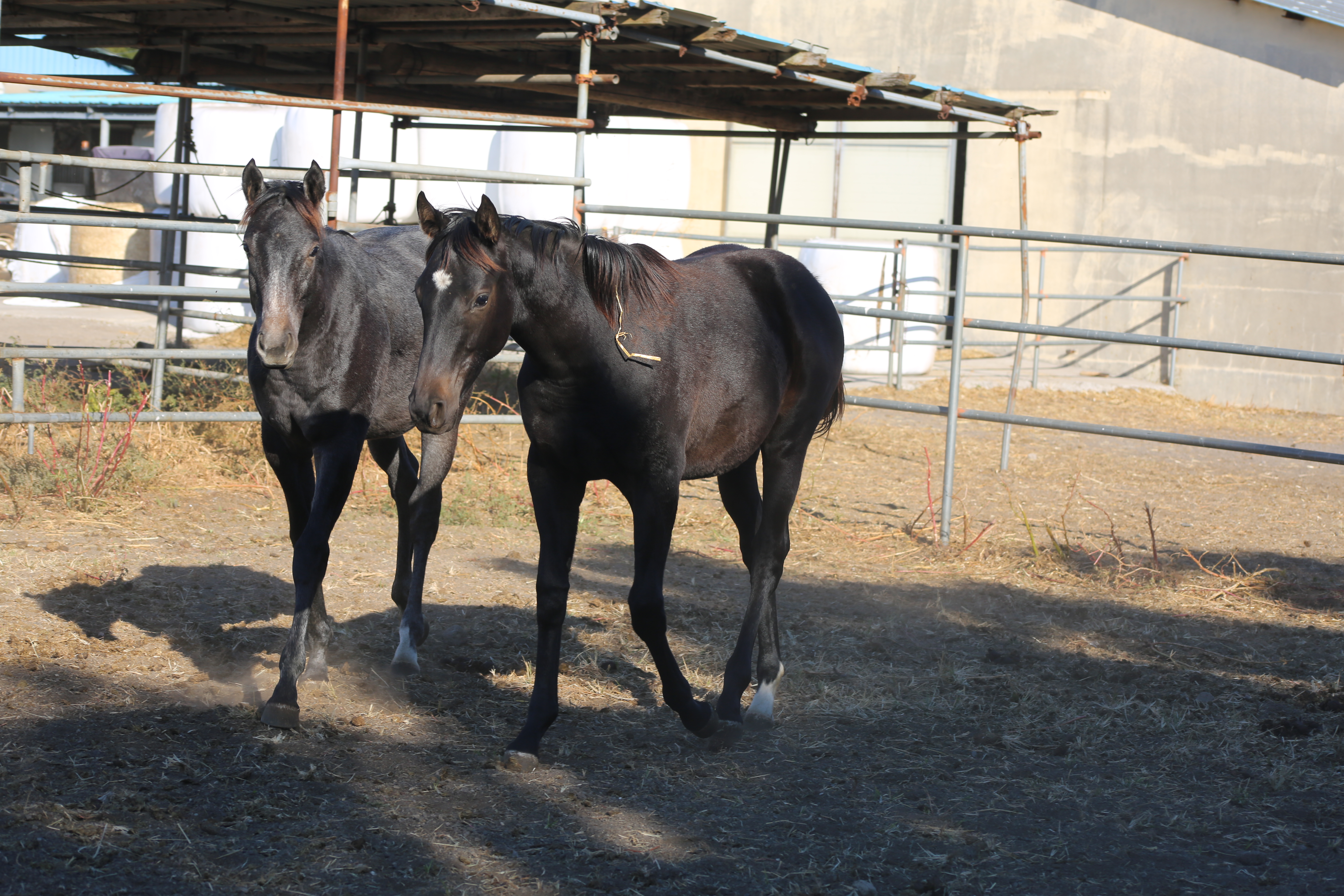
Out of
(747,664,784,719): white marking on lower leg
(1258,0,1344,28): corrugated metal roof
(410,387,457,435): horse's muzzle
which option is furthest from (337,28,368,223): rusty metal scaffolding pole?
(1258,0,1344,28): corrugated metal roof

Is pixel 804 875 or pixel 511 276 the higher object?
pixel 511 276

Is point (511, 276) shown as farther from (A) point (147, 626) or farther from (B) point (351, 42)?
(B) point (351, 42)

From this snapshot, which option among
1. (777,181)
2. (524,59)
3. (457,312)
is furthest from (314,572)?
(777,181)

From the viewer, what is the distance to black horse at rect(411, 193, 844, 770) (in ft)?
9.90

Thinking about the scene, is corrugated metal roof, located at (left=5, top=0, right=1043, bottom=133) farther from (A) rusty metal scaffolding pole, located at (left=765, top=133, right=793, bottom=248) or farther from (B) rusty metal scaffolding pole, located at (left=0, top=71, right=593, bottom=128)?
(B) rusty metal scaffolding pole, located at (left=0, top=71, right=593, bottom=128)

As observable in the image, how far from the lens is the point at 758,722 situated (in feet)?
12.8

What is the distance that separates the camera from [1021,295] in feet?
30.6

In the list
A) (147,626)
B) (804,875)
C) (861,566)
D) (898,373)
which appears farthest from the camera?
(898,373)

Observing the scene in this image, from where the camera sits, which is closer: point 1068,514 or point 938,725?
point 938,725

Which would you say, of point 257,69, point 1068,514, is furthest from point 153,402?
point 1068,514

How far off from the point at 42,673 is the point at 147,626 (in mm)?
629

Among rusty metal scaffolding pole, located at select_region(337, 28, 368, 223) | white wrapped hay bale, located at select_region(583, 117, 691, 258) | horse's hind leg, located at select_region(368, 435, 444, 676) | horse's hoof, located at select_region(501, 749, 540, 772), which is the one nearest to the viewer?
horse's hoof, located at select_region(501, 749, 540, 772)

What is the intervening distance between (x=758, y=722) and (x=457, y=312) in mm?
1782

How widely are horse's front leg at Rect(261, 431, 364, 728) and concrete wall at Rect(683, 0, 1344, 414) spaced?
12.5m
